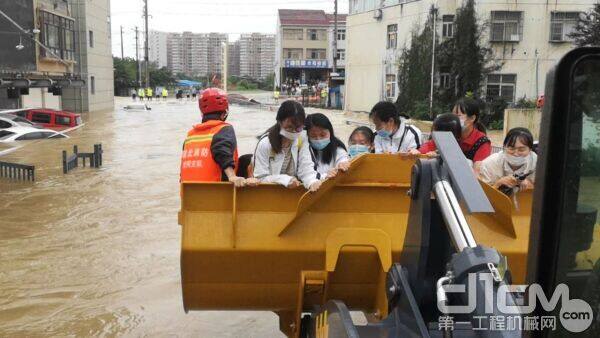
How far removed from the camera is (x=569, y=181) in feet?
3.60

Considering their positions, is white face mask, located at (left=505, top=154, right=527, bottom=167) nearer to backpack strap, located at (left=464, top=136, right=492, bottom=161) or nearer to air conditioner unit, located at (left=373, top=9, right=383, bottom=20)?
backpack strap, located at (left=464, top=136, right=492, bottom=161)

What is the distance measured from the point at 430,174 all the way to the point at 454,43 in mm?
Answer: 27833

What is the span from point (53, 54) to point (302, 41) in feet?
169

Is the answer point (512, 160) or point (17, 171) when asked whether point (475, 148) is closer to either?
point (512, 160)

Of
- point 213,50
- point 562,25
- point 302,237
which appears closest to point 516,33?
point 562,25

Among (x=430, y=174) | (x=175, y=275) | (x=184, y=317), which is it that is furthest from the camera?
(x=175, y=275)

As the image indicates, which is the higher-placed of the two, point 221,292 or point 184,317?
point 221,292

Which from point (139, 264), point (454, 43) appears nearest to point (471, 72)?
point (454, 43)

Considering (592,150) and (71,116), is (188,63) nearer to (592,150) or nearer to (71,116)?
(71,116)

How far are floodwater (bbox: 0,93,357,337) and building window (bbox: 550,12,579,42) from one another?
728 inches

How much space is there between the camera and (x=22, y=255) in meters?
8.56

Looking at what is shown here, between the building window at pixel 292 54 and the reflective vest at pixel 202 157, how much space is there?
7106 cm

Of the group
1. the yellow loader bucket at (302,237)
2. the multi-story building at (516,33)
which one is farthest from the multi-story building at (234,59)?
the yellow loader bucket at (302,237)

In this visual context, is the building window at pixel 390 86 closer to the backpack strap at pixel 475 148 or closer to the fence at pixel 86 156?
the fence at pixel 86 156
